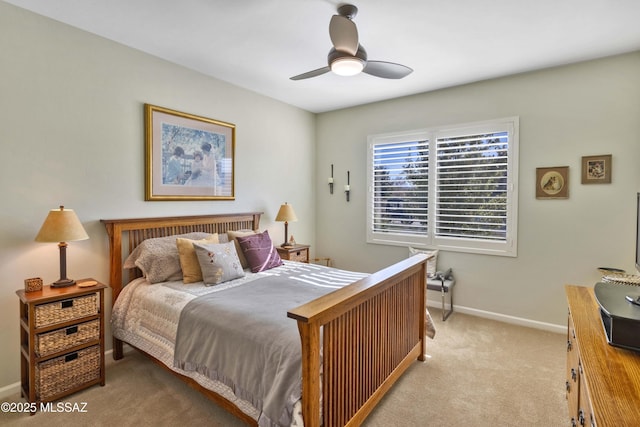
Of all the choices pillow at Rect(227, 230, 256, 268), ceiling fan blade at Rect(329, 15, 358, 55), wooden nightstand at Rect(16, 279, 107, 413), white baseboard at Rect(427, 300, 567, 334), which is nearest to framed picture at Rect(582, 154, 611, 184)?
white baseboard at Rect(427, 300, 567, 334)

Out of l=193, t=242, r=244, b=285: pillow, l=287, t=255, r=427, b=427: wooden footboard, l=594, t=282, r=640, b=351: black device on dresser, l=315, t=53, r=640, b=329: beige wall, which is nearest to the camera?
l=594, t=282, r=640, b=351: black device on dresser

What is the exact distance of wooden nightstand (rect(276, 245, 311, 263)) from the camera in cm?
402

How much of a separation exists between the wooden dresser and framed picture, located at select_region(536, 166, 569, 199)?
6.35 ft

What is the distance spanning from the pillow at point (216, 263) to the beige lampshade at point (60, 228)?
843 mm

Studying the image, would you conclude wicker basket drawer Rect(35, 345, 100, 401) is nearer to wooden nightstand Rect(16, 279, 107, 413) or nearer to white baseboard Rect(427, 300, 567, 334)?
wooden nightstand Rect(16, 279, 107, 413)

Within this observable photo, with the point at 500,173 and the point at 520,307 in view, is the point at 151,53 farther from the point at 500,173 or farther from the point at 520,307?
the point at 520,307

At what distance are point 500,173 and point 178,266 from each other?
3471 millimetres

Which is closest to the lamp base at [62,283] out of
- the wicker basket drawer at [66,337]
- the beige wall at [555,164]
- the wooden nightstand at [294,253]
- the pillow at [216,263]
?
the wicker basket drawer at [66,337]

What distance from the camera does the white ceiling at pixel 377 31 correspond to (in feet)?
7.35

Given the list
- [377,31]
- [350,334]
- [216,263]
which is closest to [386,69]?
[377,31]

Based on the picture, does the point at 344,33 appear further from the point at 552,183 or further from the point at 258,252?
the point at 552,183

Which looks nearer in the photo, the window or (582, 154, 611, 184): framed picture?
(582, 154, 611, 184): framed picture

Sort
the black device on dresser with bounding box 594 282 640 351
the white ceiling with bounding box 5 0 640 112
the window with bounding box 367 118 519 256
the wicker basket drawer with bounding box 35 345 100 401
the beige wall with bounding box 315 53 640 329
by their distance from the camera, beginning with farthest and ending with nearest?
the window with bounding box 367 118 519 256 → the beige wall with bounding box 315 53 640 329 → the white ceiling with bounding box 5 0 640 112 → the wicker basket drawer with bounding box 35 345 100 401 → the black device on dresser with bounding box 594 282 640 351

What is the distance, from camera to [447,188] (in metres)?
3.92
